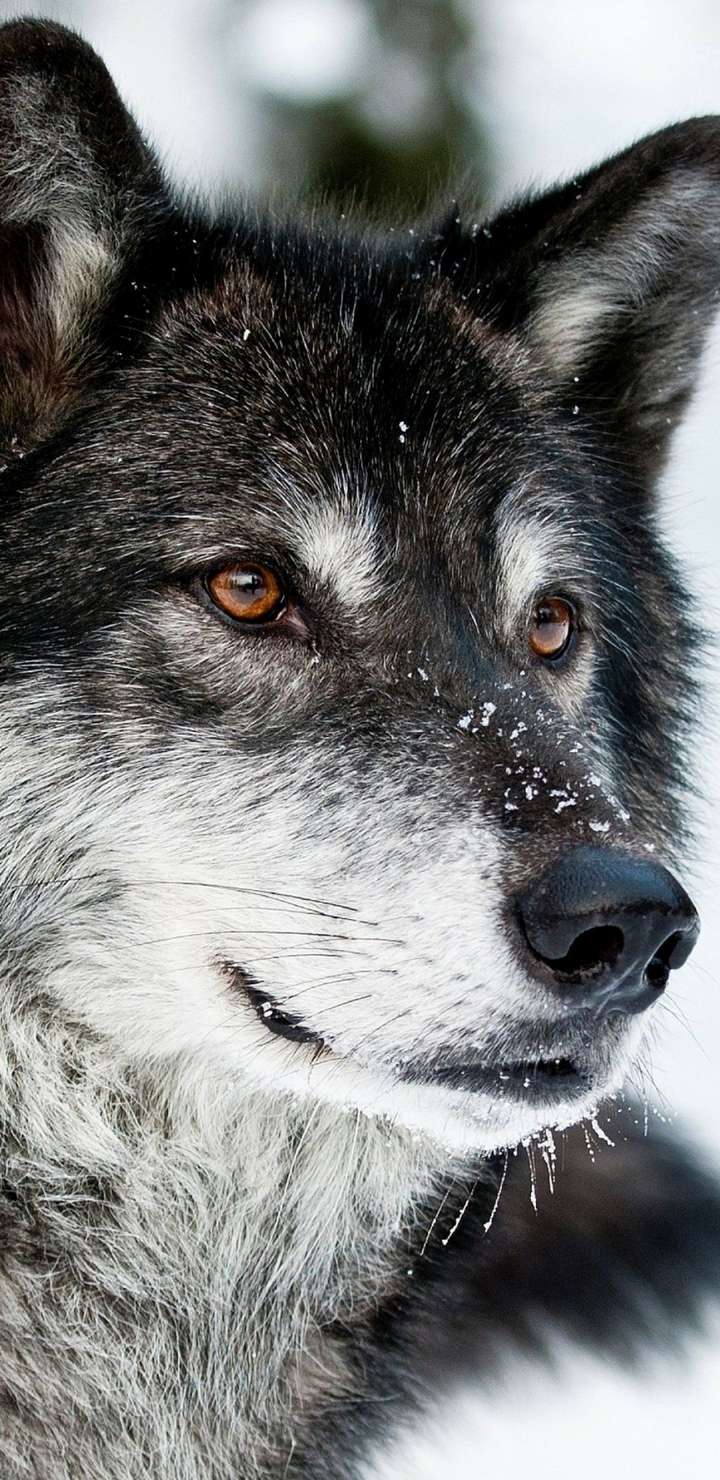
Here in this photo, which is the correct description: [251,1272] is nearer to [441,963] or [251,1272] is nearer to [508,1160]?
[508,1160]

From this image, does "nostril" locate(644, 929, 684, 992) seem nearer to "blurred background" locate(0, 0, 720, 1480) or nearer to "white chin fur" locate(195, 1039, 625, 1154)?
"white chin fur" locate(195, 1039, 625, 1154)

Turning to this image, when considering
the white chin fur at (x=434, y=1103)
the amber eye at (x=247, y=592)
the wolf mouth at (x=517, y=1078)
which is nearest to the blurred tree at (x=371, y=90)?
the amber eye at (x=247, y=592)

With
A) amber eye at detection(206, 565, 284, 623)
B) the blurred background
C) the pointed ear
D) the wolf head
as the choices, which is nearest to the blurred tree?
the blurred background

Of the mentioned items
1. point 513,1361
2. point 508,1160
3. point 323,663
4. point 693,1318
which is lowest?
point 513,1361

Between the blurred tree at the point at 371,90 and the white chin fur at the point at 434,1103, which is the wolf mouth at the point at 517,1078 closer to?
the white chin fur at the point at 434,1103

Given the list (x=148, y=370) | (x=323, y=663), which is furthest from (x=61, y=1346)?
(x=148, y=370)

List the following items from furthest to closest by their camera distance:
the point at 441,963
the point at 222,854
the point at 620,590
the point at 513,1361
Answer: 1. the point at 513,1361
2. the point at 620,590
3. the point at 222,854
4. the point at 441,963
